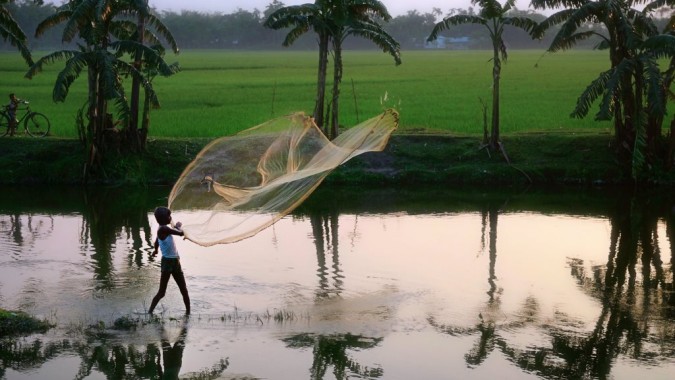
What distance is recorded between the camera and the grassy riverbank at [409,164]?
2175 cm

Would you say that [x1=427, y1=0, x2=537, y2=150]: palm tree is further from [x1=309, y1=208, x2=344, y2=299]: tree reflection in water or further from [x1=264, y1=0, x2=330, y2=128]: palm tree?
[x1=309, y1=208, x2=344, y2=299]: tree reflection in water

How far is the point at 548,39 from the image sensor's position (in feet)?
338

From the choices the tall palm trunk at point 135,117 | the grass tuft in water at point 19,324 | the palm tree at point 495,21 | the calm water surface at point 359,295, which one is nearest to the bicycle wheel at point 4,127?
the tall palm trunk at point 135,117

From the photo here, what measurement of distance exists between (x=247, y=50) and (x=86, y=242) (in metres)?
81.2

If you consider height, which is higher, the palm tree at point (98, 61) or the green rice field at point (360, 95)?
the palm tree at point (98, 61)

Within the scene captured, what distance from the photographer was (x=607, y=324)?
1034 cm

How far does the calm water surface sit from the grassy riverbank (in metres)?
3.02

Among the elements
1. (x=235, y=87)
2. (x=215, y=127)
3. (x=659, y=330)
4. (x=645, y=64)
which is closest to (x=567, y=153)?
(x=645, y=64)

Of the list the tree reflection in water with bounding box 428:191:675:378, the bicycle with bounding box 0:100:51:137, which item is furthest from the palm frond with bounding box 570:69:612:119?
the bicycle with bounding box 0:100:51:137

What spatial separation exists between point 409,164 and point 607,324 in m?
12.5

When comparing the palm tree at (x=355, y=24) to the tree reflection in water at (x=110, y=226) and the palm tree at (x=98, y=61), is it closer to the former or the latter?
the palm tree at (x=98, y=61)

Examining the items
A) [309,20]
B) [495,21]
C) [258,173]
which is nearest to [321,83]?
[309,20]

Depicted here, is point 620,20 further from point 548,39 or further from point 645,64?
point 548,39

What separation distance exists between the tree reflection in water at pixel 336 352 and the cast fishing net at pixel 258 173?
138 centimetres
